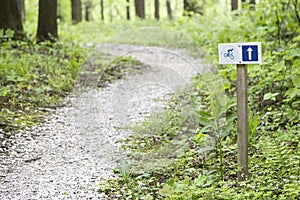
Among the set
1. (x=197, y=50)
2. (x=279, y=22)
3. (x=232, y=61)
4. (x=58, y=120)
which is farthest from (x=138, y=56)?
(x=232, y=61)

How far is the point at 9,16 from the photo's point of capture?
10711mm

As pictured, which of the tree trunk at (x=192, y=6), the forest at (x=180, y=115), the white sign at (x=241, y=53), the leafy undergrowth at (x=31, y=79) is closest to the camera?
the white sign at (x=241, y=53)

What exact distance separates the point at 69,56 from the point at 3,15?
1846mm

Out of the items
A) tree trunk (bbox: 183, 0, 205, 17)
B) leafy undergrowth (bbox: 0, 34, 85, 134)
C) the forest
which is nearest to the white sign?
the forest

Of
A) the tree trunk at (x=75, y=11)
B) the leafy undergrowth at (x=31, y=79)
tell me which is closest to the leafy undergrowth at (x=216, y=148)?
the leafy undergrowth at (x=31, y=79)

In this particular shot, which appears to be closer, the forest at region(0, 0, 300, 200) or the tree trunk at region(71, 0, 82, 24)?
the forest at region(0, 0, 300, 200)

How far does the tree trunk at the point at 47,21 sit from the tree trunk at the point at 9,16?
1.01m

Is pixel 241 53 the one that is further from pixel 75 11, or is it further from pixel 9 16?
pixel 75 11

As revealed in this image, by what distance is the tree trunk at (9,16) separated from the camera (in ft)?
34.5

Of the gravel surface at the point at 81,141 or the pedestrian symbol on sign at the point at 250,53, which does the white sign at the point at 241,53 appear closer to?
the pedestrian symbol on sign at the point at 250,53

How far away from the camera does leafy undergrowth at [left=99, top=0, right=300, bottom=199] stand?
422 centimetres

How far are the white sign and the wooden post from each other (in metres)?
0.09

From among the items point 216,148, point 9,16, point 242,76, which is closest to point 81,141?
point 216,148

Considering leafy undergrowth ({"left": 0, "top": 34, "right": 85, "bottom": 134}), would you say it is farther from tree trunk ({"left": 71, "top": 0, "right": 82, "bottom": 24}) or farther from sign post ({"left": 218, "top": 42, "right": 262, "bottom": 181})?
tree trunk ({"left": 71, "top": 0, "right": 82, "bottom": 24})
